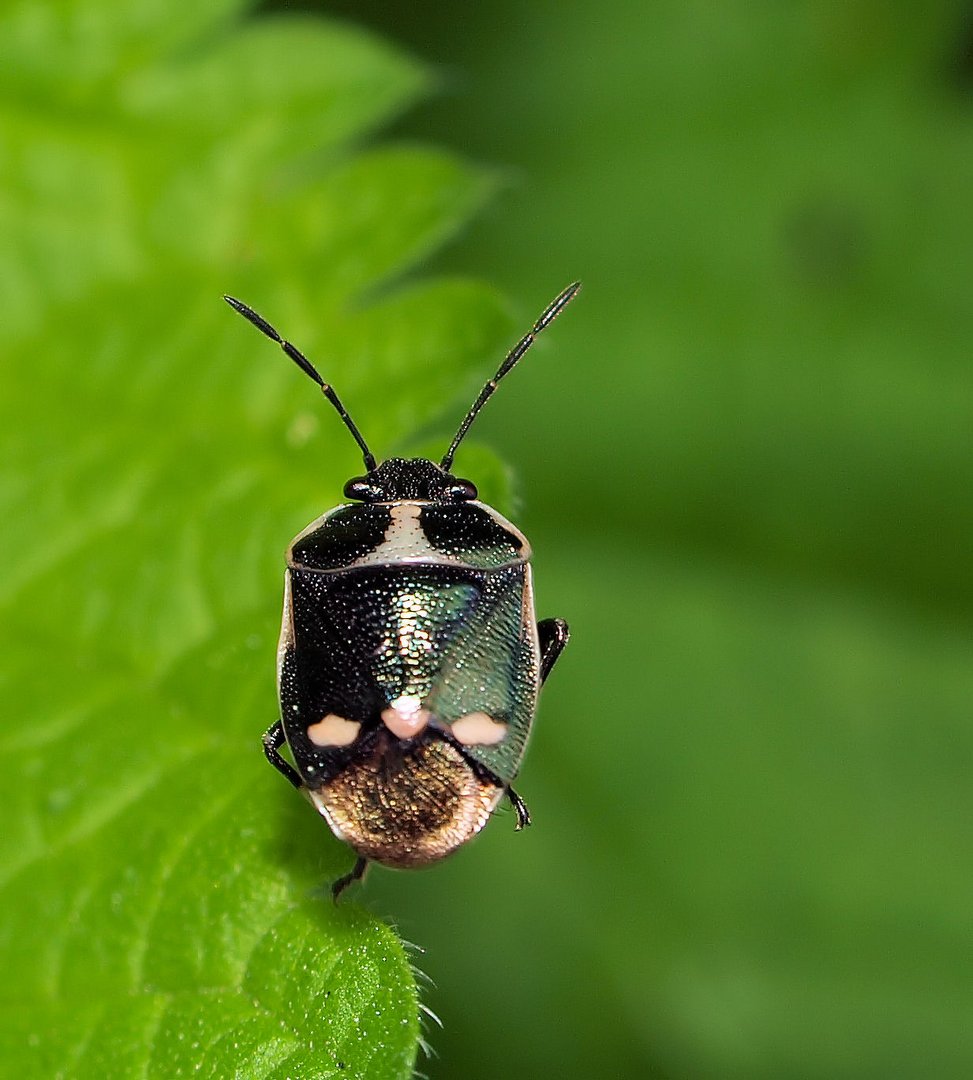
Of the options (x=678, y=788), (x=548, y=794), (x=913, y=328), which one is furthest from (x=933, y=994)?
(x=913, y=328)

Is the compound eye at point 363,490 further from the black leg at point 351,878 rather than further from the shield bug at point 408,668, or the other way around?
the black leg at point 351,878

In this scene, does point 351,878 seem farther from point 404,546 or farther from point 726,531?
point 726,531

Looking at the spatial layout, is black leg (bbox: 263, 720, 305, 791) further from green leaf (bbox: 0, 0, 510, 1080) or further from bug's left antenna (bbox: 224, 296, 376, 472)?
bug's left antenna (bbox: 224, 296, 376, 472)

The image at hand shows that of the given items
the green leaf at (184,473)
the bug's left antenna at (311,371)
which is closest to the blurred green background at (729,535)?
the green leaf at (184,473)

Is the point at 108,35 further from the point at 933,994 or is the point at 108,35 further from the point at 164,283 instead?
the point at 933,994

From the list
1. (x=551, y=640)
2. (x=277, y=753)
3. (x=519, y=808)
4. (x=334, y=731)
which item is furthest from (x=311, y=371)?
(x=519, y=808)

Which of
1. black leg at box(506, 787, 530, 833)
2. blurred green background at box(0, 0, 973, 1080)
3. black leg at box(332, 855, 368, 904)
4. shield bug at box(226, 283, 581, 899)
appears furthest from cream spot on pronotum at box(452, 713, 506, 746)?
blurred green background at box(0, 0, 973, 1080)
